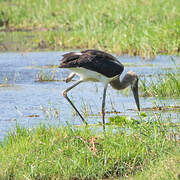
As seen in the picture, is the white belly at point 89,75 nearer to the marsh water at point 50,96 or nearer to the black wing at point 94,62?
the black wing at point 94,62

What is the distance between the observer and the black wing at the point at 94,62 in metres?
6.96

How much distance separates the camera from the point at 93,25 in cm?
1476

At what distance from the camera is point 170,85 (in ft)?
28.2

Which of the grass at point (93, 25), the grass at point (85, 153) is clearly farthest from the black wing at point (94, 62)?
the grass at point (93, 25)

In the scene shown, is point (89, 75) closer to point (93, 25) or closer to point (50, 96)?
point (50, 96)

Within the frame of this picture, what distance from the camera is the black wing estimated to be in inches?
274

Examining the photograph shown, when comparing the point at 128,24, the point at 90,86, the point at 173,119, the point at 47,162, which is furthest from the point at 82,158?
the point at 128,24

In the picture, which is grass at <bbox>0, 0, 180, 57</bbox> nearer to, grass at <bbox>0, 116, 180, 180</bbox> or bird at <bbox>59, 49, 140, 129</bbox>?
bird at <bbox>59, 49, 140, 129</bbox>

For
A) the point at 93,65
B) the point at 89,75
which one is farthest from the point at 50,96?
the point at 93,65

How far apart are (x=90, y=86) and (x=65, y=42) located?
4816mm

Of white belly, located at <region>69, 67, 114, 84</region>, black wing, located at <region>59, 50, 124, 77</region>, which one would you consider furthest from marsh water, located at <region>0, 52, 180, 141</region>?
black wing, located at <region>59, 50, 124, 77</region>

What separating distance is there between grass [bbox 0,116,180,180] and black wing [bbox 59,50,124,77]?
1372 millimetres

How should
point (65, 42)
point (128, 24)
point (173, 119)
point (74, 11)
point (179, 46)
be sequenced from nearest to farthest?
point (173, 119) → point (179, 46) → point (128, 24) → point (65, 42) → point (74, 11)

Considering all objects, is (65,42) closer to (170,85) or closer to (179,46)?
(179,46)
